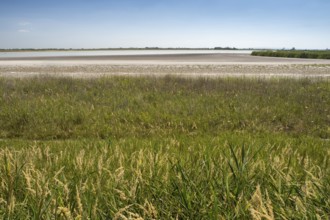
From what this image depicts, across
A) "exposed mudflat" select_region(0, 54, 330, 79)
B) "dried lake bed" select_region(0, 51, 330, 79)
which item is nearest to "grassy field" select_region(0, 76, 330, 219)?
"dried lake bed" select_region(0, 51, 330, 79)

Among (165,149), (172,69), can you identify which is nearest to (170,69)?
(172,69)

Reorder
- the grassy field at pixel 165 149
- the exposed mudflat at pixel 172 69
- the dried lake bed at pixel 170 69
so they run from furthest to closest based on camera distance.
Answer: the exposed mudflat at pixel 172 69, the dried lake bed at pixel 170 69, the grassy field at pixel 165 149

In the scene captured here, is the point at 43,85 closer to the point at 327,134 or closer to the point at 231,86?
the point at 231,86

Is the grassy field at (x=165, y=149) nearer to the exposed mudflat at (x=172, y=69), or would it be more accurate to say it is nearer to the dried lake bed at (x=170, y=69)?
the dried lake bed at (x=170, y=69)

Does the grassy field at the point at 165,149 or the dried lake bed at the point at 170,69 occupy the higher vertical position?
the grassy field at the point at 165,149

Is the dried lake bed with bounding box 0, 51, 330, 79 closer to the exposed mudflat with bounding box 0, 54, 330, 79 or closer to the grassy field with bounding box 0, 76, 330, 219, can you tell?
the exposed mudflat with bounding box 0, 54, 330, 79

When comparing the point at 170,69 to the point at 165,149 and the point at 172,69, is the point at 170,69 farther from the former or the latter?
the point at 165,149

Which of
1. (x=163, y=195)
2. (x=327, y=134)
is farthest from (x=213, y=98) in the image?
(x=163, y=195)

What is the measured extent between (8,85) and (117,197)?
13.6m

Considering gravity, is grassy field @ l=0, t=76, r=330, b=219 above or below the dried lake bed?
above

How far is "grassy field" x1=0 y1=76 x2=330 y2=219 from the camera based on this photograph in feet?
7.35

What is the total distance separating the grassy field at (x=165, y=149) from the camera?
7.35 feet

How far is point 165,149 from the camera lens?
4777 mm

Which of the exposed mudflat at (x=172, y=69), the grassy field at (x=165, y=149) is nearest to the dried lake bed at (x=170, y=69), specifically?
the exposed mudflat at (x=172, y=69)
